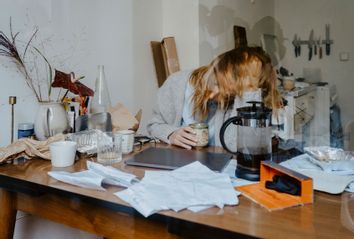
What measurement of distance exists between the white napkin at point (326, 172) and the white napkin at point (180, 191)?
0.20 meters

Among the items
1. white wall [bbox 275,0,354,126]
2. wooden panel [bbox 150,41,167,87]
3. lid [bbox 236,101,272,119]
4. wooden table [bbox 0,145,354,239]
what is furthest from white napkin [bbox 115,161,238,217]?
white wall [bbox 275,0,354,126]

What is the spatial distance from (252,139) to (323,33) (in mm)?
2462

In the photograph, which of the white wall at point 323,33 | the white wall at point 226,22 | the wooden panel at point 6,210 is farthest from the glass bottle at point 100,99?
the white wall at point 323,33

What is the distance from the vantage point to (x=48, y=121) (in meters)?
1.07

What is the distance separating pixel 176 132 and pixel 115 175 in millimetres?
482

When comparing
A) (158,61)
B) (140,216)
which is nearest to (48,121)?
(140,216)

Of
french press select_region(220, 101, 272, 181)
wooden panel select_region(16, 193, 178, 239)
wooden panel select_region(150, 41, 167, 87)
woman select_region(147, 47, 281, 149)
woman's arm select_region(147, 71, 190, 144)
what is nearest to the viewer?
wooden panel select_region(16, 193, 178, 239)

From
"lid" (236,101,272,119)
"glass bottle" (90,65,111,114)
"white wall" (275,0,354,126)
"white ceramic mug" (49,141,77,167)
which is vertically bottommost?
"white ceramic mug" (49,141,77,167)

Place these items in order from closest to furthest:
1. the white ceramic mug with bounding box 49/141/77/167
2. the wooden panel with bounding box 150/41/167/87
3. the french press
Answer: the french press < the white ceramic mug with bounding box 49/141/77/167 < the wooden panel with bounding box 150/41/167/87

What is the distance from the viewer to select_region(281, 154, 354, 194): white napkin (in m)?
0.69

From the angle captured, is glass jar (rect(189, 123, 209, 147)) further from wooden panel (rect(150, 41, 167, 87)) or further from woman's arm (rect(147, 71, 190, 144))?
wooden panel (rect(150, 41, 167, 87))

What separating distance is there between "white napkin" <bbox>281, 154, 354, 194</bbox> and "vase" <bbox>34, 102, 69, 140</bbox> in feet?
2.39

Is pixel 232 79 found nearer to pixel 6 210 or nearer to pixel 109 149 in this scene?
pixel 109 149

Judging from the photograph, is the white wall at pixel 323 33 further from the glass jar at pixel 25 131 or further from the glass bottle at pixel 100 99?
the glass jar at pixel 25 131
